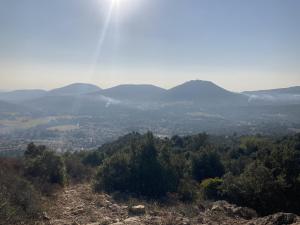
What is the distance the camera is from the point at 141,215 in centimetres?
1068

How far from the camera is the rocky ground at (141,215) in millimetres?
9344

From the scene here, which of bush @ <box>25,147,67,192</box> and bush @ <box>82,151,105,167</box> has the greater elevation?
bush @ <box>25,147,67,192</box>

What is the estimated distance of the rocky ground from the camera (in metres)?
9.34

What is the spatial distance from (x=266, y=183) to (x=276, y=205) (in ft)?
3.05

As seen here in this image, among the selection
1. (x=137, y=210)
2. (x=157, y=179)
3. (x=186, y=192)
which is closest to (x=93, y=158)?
(x=157, y=179)

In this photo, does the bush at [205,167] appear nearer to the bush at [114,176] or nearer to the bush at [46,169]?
the bush at [114,176]

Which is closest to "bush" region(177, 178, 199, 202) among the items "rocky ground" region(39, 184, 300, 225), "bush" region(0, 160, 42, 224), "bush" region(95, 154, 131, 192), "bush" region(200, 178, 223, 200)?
"bush" region(200, 178, 223, 200)

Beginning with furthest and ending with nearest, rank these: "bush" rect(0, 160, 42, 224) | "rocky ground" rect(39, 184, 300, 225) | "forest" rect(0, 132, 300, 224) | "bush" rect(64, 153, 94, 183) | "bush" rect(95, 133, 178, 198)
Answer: "bush" rect(64, 153, 94, 183), "bush" rect(95, 133, 178, 198), "forest" rect(0, 132, 300, 224), "rocky ground" rect(39, 184, 300, 225), "bush" rect(0, 160, 42, 224)

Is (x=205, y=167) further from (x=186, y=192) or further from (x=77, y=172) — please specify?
(x=77, y=172)

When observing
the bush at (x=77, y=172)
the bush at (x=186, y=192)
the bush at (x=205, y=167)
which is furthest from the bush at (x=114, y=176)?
the bush at (x=205, y=167)

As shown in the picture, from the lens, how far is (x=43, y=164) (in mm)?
16688

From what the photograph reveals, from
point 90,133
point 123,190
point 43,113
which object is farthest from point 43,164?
point 43,113

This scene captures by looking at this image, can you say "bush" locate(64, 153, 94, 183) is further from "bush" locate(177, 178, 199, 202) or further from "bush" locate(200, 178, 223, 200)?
"bush" locate(200, 178, 223, 200)

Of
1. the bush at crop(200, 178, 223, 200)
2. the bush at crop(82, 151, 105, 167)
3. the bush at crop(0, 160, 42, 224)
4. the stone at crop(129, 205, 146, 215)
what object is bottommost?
the bush at crop(82, 151, 105, 167)
